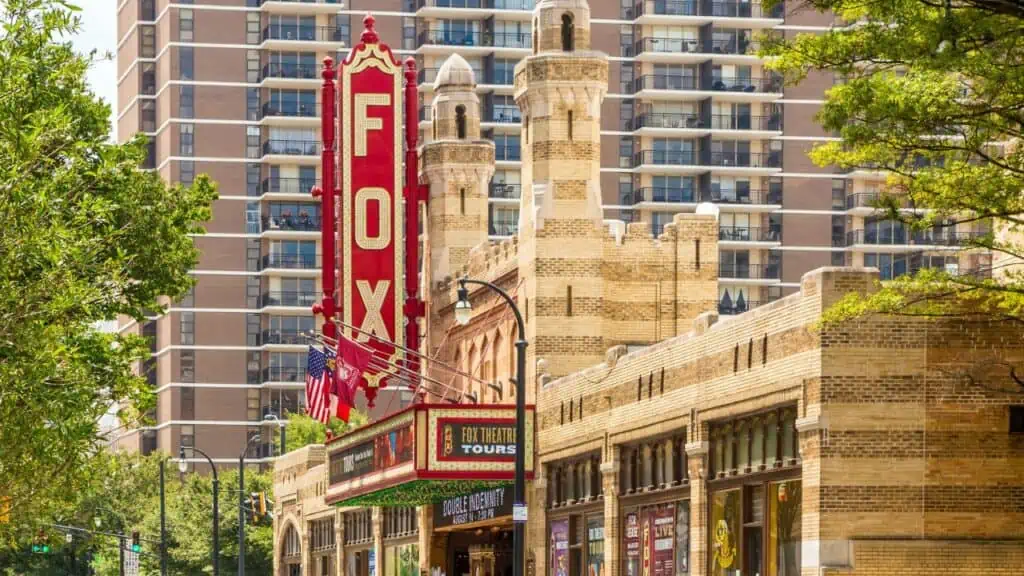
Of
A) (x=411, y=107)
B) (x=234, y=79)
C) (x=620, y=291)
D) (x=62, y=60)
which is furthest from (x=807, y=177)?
(x=62, y=60)

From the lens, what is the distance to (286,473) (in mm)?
93500

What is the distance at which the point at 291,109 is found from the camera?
14775 cm

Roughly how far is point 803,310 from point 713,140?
365 feet

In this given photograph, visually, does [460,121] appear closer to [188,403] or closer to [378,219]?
[378,219]

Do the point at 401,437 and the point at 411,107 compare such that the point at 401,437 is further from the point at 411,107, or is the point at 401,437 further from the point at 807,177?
the point at 807,177

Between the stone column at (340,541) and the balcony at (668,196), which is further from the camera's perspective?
the balcony at (668,196)

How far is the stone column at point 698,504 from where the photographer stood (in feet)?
140

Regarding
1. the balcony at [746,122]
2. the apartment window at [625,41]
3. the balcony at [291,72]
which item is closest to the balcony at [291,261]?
the balcony at [291,72]

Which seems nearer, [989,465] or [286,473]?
[989,465]

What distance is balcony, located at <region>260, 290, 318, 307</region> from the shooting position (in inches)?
5748

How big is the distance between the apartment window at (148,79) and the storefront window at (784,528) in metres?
118

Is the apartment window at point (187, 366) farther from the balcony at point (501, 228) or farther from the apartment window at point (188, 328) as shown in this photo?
the balcony at point (501, 228)

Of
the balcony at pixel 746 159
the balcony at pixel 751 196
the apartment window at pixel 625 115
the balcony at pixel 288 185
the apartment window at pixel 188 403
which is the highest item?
the apartment window at pixel 625 115

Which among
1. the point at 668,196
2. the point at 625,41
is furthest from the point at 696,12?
the point at 668,196
